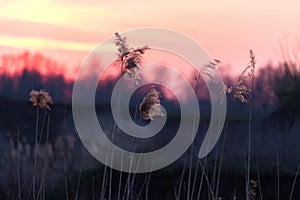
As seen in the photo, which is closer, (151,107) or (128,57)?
(128,57)

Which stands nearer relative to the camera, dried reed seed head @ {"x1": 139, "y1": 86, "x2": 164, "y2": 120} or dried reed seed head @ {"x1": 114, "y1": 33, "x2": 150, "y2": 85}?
dried reed seed head @ {"x1": 114, "y1": 33, "x2": 150, "y2": 85}

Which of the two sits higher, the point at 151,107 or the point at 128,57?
the point at 128,57

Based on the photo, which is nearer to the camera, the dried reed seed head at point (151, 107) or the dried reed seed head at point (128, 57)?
the dried reed seed head at point (128, 57)

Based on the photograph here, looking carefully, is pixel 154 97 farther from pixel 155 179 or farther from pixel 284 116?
pixel 284 116

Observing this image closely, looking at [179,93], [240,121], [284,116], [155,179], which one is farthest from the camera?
[284,116]

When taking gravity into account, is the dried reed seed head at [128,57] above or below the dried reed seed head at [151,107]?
above

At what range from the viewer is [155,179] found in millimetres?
7789

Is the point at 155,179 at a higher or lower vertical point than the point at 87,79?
lower

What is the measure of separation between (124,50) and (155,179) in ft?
15.4

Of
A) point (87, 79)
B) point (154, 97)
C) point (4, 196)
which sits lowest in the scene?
point (4, 196)

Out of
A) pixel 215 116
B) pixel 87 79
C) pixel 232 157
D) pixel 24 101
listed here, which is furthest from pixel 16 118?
pixel 215 116

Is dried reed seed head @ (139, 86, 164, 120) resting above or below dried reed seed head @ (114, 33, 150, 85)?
below

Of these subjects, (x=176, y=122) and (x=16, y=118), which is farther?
(x=176, y=122)

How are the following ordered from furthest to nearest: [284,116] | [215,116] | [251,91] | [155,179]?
[284,116]
[155,179]
[215,116]
[251,91]
